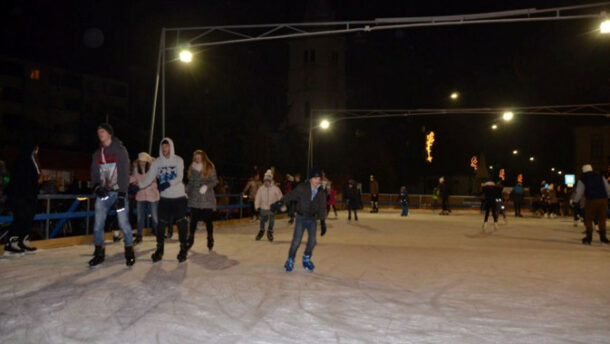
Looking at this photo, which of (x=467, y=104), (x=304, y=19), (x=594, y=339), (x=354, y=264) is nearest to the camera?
(x=594, y=339)

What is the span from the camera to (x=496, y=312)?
586 centimetres

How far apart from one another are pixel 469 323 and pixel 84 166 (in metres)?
30.9

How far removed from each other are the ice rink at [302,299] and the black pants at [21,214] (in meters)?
0.51

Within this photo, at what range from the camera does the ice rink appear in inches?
191

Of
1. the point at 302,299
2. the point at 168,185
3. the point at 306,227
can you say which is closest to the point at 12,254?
the point at 168,185

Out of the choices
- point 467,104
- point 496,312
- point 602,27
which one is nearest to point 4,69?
point 467,104

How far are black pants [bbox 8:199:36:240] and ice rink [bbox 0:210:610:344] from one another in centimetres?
51

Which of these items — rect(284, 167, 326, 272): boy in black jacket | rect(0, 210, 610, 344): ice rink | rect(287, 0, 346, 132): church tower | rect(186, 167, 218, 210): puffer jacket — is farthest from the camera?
rect(287, 0, 346, 132): church tower

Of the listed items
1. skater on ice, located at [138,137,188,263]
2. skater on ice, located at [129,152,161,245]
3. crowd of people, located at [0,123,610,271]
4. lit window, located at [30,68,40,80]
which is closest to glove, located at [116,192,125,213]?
crowd of people, located at [0,123,610,271]

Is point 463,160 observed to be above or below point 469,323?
above

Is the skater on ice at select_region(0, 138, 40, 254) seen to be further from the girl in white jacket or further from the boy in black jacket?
the girl in white jacket

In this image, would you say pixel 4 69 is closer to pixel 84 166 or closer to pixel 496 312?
pixel 84 166

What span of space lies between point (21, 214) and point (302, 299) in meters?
5.35

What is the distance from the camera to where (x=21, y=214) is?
911 cm
